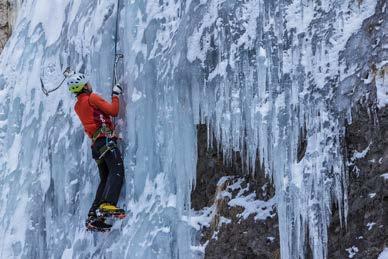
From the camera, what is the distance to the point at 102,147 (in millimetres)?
6098

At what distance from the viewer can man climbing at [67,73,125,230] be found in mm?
5953

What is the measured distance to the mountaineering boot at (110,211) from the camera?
581cm

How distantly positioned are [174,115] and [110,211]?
94 centimetres

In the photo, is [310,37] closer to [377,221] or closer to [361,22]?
[361,22]

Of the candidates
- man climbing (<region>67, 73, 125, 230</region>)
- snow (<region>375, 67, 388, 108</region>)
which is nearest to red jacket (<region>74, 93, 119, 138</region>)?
man climbing (<region>67, 73, 125, 230</region>)

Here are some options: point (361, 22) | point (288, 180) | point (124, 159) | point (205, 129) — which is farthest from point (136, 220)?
point (361, 22)

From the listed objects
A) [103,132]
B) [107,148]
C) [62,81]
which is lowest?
[107,148]

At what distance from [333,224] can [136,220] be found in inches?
75.7

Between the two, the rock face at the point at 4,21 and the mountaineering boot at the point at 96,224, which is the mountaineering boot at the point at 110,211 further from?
the rock face at the point at 4,21

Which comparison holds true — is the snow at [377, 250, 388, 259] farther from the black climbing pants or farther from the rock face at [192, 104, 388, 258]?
the black climbing pants

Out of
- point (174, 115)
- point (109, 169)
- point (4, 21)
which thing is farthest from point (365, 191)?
point (4, 21)

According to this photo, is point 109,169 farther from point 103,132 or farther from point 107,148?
point 103,132

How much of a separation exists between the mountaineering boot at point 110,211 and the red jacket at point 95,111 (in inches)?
28.7

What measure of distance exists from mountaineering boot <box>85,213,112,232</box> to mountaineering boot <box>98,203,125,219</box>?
0.13m
